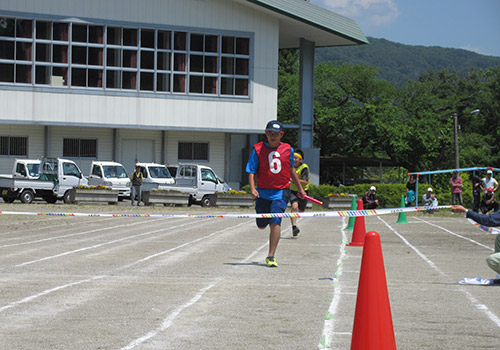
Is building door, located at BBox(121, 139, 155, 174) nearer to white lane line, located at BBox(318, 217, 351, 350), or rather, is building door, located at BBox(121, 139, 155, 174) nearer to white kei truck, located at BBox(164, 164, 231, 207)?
white kei truck, located at BBox(164, 164, 231, 207)

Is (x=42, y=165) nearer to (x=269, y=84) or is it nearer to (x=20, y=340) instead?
(x=269, y=84)

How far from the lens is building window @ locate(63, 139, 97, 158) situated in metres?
42.9

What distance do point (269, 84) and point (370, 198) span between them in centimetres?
1565

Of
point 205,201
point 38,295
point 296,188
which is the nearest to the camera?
point 38,295

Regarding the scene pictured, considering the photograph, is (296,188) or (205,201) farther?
(205,201)

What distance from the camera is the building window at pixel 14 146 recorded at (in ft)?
137

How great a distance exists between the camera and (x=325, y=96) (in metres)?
65.0

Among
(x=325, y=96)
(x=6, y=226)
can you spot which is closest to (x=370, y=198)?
(x=6, y=226)

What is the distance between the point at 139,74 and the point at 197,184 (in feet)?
26.2

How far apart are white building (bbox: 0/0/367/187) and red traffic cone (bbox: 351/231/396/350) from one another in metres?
36.6

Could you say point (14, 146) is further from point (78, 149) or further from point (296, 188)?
point (296, 188)

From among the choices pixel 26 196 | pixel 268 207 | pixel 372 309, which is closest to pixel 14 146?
pixel 26 196

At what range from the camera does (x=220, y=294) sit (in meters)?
8.80

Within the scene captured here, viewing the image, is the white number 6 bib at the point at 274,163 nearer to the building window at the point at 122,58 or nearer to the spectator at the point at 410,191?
the spectator at the point at 410,191
